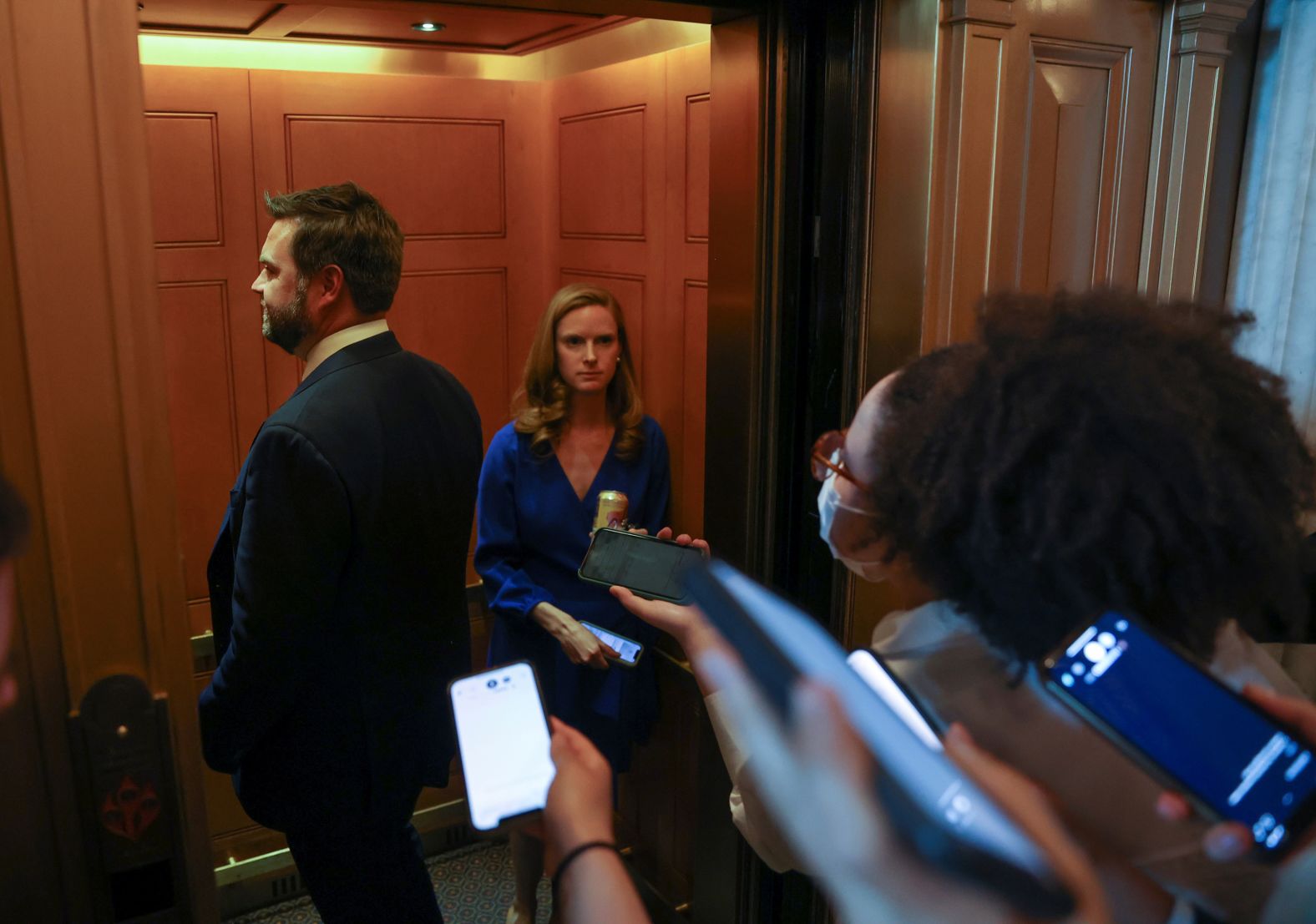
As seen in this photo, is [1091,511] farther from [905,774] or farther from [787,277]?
[787,277]

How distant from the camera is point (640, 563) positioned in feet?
5.45

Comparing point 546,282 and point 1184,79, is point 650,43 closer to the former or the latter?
point 546,282

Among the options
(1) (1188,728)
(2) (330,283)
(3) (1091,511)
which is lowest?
(1) (1188,728)

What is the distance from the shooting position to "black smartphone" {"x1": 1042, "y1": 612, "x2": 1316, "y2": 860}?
754 mm

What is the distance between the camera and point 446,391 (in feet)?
6.57

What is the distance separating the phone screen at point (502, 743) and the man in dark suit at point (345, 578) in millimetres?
491

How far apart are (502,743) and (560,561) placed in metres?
1.11

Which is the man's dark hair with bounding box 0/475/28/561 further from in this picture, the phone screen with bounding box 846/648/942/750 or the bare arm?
the phone screen with bounding box 846/648/942/750

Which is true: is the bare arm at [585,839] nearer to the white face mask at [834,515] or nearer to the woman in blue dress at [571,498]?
the white face mask at [834,515]

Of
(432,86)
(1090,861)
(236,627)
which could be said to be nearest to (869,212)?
(1090,861)

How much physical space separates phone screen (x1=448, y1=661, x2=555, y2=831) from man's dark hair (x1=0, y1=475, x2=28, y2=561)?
0.76 metres

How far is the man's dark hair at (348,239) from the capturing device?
1937 millimetres

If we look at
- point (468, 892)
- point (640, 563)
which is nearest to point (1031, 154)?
point (640, 563)

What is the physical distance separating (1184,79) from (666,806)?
1930 mm
